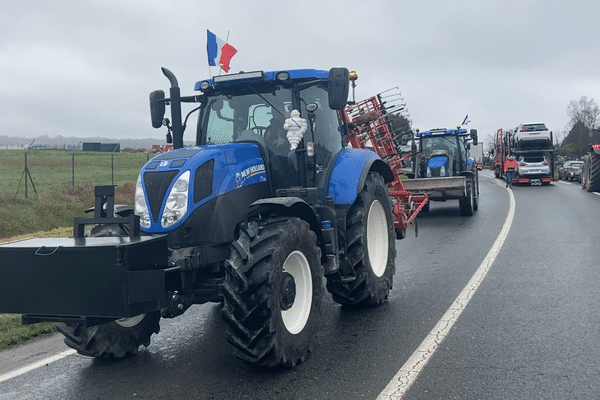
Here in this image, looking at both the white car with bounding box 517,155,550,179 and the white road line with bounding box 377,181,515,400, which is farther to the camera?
the white car with bounding box 517,155,550,179

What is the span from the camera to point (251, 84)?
606 cm

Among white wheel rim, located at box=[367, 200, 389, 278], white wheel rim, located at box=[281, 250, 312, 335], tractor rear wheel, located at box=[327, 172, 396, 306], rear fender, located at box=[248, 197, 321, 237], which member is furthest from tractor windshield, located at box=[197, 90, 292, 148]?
white wheel rim, located at box=[367, 200, 389, 278]

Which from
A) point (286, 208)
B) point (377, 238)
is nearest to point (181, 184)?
point (286, 208)

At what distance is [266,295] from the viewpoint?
4.47m

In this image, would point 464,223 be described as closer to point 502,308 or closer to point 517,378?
point 502,308

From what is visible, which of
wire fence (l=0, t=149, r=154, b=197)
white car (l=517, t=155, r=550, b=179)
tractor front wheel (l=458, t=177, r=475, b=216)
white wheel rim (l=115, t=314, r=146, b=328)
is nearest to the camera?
white wheel rim (l=115, t=314, r=146, b=328)

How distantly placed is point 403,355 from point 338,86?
2.52 metres

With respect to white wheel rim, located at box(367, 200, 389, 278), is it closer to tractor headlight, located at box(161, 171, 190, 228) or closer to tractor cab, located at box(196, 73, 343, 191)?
tractor cab, located at box(196, 73, 343, 191)

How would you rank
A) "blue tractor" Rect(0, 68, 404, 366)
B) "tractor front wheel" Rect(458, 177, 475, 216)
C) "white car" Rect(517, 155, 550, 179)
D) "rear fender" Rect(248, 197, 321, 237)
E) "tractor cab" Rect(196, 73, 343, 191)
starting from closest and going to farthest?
1. "blue tractor" Rect(0, 68, 404, 366)
2. "rear fender" Rect(248, 197, 321, 237)
3. "tractor cab" Rect(196, 73, 343, 191)
4. "tractor front wheel" Rect(458, 177, 475, 216)
5. "white car" Rect(517, 155, 550, 179)

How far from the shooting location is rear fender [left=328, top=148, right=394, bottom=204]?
6.33 meters

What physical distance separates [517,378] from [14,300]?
3859mm

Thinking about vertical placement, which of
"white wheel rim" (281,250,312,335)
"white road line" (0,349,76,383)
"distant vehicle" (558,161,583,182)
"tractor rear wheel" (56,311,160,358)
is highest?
"distant vehicle" (558,161,583,182)

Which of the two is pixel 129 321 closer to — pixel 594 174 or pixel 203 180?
pixel 203 180

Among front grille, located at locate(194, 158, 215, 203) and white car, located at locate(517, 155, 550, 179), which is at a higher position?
white car, located at locate(517, 155, 550, 179)
